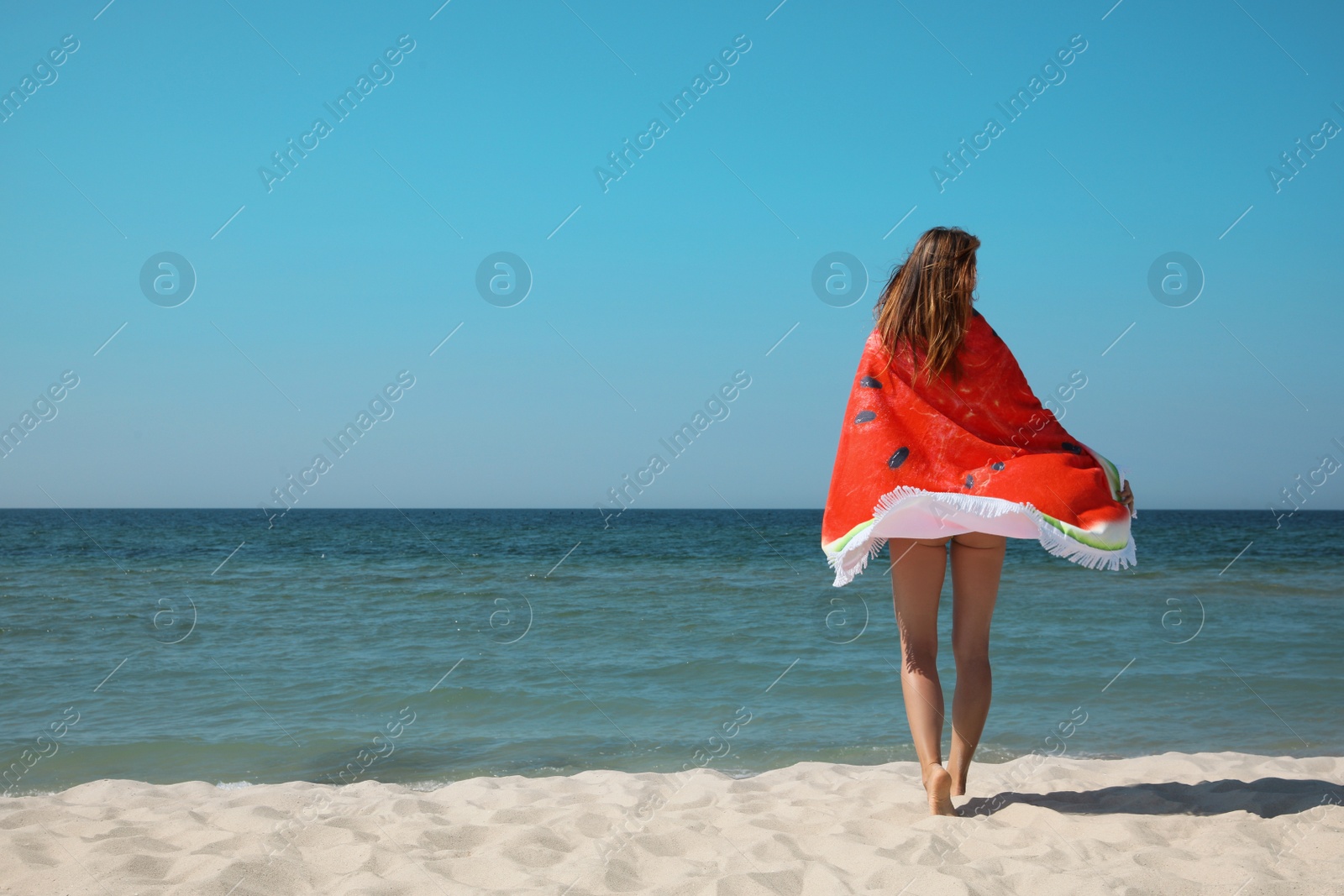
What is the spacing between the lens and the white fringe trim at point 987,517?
260cm

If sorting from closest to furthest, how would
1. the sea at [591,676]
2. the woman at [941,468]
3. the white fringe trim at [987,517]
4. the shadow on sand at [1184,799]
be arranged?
1. the white fringe trim at [987,517]
2. the woman at [941,468]
3. the shadow on sand at [1184,799]
4. the sea at [591,676]

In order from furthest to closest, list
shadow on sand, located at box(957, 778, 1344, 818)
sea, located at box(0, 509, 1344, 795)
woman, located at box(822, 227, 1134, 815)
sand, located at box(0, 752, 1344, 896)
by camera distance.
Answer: sea, located at box(0, 509, 1344, 795), shadow on sand, located at box(957, 778, 1344, 818), woman, located at box(822, 227, 1134, 815), sand, located at box(0, 752, 1344, 896)

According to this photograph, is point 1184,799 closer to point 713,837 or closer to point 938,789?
point 938,789

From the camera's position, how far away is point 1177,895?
87.1 inches

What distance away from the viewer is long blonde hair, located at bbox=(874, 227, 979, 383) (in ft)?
9.04

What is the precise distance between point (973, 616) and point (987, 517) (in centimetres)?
37

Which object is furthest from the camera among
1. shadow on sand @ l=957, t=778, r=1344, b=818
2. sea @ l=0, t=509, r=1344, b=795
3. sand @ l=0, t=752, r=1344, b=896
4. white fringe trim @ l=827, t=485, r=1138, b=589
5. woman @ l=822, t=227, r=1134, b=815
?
sea @ l=0, t=509, r=1344, b=795

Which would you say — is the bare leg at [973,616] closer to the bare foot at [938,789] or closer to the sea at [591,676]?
the bare foot at [938,789]

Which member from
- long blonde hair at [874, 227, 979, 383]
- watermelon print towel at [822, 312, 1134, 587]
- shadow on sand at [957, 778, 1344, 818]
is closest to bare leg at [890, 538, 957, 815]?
watermelon print towel at [822, 312, 1134, 587]

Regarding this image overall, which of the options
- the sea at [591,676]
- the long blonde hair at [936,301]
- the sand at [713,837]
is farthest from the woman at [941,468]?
the sea at [591,676]

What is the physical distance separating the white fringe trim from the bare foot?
2.24ft

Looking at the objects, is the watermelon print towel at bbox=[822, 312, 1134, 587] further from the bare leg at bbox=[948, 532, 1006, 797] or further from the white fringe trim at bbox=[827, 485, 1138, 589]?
the bare leg at bbox=[948, 532, 1006, 797]

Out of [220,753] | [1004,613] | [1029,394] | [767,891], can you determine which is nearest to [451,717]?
[220,753]

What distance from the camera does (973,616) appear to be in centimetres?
278
